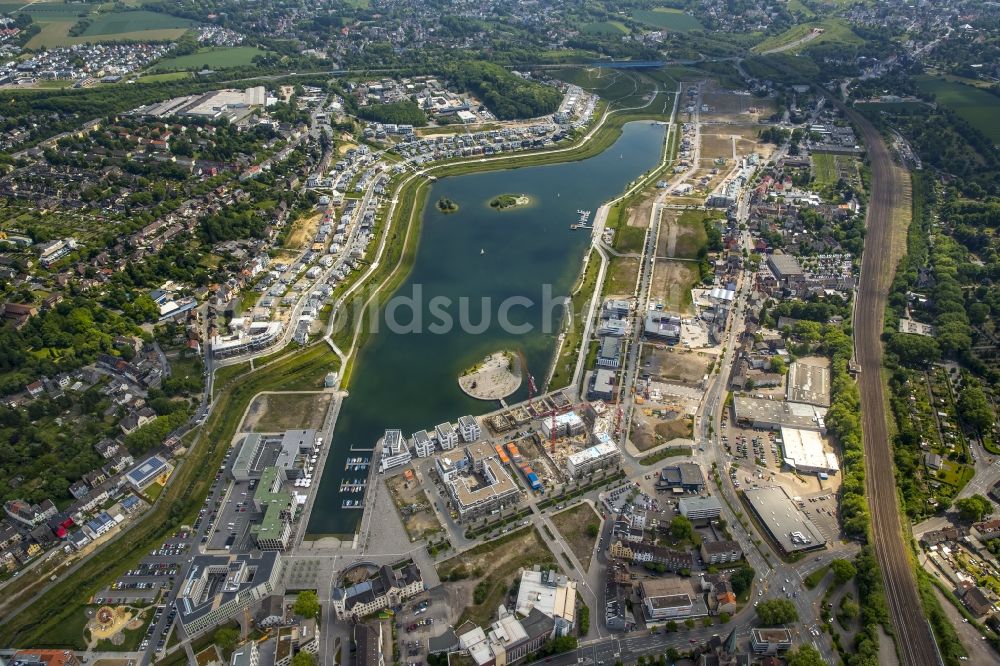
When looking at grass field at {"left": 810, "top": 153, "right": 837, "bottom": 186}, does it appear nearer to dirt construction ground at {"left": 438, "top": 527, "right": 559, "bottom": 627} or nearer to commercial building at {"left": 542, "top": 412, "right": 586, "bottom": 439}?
commercial building at {"left": 542, "top": 412, "right": 586, "bottom": 439}

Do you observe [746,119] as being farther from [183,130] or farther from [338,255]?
[183,130]

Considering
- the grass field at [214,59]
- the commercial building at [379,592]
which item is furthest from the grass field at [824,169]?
the grass field at [214,59]

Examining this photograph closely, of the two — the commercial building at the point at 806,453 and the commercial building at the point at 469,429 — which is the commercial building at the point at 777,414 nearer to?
the commercial building at the point at 806,453

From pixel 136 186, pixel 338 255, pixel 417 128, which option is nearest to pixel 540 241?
pixel 338 255

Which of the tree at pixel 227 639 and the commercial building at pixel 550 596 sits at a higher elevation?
the commercial building at pixel 550 596

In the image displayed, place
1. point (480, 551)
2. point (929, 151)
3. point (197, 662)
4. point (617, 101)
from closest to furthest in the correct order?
1. point (197, 662)
2. point (480, 551)
3. point (929, 151)
4. point (617, 101)

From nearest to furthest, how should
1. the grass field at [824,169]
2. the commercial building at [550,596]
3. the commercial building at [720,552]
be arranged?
the commercial building at [550,596]
the commercial building at [720,552]
the grass field at [824,169]
